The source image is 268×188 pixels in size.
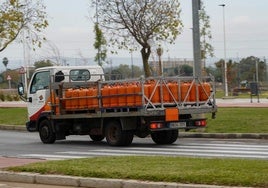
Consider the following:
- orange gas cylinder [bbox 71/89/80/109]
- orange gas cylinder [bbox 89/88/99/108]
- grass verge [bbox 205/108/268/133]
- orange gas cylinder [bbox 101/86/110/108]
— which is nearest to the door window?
orange gas cylinder [bbox 71/89/80/109]

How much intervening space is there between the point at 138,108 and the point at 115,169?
6.26 m

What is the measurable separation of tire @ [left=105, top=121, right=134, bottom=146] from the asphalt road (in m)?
0.21

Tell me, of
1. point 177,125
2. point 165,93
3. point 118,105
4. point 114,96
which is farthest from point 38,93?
point 177,125

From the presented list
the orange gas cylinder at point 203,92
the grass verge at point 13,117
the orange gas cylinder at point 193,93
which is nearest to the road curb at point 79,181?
the orange gas cylinder at point 193,93

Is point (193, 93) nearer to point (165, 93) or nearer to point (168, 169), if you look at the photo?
point (165, 93)

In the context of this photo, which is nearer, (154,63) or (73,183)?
(73,183)

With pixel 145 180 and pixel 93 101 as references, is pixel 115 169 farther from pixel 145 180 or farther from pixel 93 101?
pixel 93 101

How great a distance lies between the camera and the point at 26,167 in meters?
11.6

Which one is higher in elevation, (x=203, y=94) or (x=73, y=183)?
(x=203, y=94)

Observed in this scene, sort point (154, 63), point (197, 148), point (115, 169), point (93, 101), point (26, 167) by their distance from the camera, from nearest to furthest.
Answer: point (115, 169), point (26, 167), point (197, 148), point (93, 101), point (154, 63)

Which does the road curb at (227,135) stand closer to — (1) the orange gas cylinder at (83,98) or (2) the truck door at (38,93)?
(1) the orange gas cylinder at (83,98)

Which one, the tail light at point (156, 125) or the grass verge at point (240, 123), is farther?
the grass verge at point (240, 123)

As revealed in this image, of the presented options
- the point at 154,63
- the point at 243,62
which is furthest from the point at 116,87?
the point at 243,62

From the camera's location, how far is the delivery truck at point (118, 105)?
1703cm
